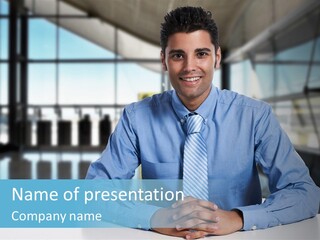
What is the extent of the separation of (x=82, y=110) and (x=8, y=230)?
4823mm

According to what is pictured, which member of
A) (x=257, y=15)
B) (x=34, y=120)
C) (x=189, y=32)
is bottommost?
(x=34, y=120)

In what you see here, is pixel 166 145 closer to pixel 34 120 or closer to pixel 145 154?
pixel 145 154

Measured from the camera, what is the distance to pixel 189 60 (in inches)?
30.7

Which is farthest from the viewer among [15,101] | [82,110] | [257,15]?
[15,101]

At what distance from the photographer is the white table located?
696 millimetres

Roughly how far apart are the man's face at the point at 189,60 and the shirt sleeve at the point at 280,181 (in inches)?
6.1

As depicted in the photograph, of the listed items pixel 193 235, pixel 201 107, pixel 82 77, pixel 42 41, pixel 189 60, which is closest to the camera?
pixel 193 235

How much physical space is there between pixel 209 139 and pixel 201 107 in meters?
0.07

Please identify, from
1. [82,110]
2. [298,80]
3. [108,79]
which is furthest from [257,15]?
[82,110]

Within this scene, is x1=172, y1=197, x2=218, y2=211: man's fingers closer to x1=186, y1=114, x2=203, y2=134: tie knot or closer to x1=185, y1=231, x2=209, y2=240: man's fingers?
x1=185, y1=231, x2=209, y2=240: man's fingers

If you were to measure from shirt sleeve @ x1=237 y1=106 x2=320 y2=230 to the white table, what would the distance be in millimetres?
20

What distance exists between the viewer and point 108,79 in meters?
5.14

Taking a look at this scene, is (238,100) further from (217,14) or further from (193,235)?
(193,235)

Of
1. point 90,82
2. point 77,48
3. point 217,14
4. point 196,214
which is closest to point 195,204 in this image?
point 196,214
